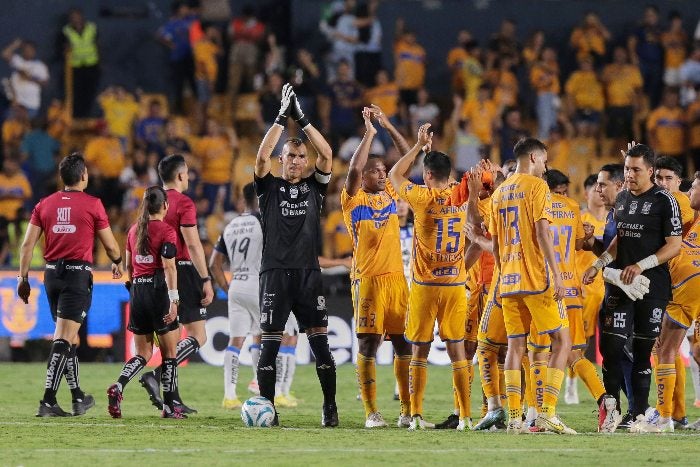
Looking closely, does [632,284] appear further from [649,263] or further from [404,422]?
[404,422]

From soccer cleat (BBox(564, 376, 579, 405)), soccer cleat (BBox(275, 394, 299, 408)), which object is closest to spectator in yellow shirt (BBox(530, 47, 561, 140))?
soccer cleat (BBox(564, 376, 579, 405))

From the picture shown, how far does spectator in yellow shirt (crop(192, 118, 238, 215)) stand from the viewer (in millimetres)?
24203

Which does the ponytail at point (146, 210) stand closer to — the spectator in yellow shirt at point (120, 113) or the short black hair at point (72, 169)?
the short black hair at point (72, 169)

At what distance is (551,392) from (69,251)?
15.7 feet

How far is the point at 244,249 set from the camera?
14.4 meters

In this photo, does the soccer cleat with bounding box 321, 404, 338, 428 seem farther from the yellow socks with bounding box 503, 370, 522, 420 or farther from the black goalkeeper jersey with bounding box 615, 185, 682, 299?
the black goalkeeper jersey with bounding box 615, 185, 682, 299

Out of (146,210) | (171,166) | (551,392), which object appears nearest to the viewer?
(551,392)

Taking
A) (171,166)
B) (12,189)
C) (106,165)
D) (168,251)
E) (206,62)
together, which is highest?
(206,62)

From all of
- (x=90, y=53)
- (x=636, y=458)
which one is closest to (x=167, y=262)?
(x=636, y=458)

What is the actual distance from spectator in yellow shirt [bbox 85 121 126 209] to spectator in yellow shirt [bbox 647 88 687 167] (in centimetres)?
1002

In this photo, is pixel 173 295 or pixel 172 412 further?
pixel 172 412

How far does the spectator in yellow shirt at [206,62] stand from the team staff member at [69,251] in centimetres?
1355

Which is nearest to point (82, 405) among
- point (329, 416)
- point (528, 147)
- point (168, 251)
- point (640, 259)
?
point (168, 251)

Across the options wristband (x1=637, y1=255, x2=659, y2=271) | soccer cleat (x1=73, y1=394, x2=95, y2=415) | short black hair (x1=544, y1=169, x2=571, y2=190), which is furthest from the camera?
soccer cleat (x1=73, y1=394, x2=95, y2=415)
